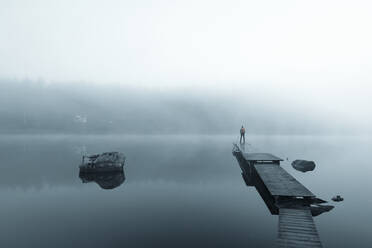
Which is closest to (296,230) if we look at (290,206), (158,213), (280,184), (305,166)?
(290,206)

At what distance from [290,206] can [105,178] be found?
3510 cm

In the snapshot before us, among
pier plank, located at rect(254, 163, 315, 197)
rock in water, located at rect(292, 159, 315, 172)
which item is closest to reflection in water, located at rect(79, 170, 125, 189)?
pier plank, located at rect(254, 163, 315, 197)

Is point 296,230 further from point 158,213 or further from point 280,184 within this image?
point 158,213

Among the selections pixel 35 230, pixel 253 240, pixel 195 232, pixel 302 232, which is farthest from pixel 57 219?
pixel 302 232

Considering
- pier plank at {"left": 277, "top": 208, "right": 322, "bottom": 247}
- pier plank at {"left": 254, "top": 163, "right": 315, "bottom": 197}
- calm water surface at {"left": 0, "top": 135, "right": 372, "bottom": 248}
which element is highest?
pier plank at {"left": 254, "top": 163, "right": 315, "bottom": 197}

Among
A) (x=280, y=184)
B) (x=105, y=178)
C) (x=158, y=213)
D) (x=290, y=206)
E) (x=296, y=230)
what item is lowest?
(x=158, y=213)

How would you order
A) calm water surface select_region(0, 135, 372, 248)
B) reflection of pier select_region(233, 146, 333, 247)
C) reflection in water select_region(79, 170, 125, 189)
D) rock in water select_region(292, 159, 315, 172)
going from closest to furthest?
1. reflection of pier select_region(233, 146, 333, 247)
2. calm water surface select_region(0, 135, 372, 248)
3. reflection in water select_region(79, 170, 125, 189)
4. rock in water select_region(292, 159, 315, 172)

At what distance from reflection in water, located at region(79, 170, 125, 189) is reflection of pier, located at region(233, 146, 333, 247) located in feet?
84.3

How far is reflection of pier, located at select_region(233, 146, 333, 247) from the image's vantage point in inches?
617

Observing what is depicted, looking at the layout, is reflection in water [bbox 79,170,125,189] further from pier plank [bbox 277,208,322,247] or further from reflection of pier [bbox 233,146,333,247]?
pier plank [bbox 277,208,322,247]

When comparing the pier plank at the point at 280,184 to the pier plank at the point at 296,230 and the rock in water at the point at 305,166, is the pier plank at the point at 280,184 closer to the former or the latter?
the pier plank at the point at 296,230

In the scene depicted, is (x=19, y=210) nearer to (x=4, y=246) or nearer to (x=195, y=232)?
(x=4, y=246)

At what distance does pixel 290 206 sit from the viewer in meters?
22.5

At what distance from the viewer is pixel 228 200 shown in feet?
102
